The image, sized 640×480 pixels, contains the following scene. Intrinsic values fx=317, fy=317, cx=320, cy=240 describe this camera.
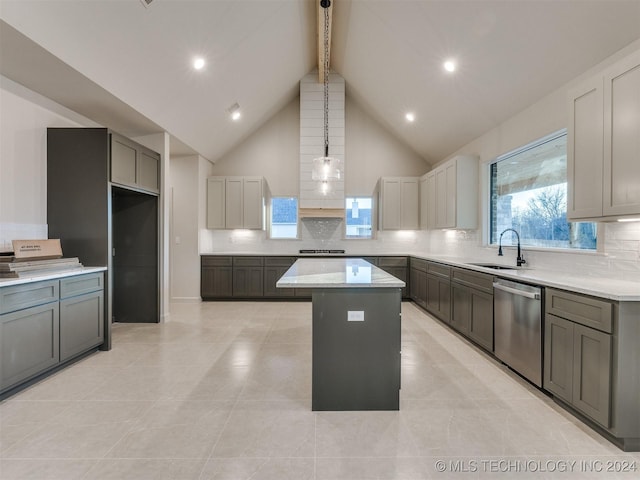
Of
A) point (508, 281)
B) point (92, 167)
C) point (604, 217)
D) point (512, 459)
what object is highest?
point (92, 167)

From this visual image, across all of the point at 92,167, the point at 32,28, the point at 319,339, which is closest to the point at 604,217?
the point at 319,339

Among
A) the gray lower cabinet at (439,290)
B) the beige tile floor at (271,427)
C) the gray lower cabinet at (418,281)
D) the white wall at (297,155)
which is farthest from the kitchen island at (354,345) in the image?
the white wall at (297,155)

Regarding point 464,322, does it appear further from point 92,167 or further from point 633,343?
point 92,167

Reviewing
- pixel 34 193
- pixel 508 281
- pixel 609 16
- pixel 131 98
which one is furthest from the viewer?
pixel 131 98

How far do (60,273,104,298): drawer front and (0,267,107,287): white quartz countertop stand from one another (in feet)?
0.16

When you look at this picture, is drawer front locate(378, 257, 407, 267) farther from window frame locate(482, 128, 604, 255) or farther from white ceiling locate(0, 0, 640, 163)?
white ceiling locate(0, 0, 640, 163)

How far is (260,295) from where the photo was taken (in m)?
5.95

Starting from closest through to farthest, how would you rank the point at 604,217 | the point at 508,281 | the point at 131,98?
the point at 604,217, the point at 508,281, the point at 131,98

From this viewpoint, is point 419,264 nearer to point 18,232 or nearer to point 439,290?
point 439,290

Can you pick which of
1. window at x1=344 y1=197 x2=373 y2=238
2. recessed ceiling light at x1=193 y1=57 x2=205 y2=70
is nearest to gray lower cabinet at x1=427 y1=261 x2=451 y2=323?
window at x1=344 y1=197 x2=373 y2=238

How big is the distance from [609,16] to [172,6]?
11.8ft

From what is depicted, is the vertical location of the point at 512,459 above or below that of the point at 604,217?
below

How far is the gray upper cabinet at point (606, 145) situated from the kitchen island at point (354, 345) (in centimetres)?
155

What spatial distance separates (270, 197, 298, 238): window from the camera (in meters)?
6.69
